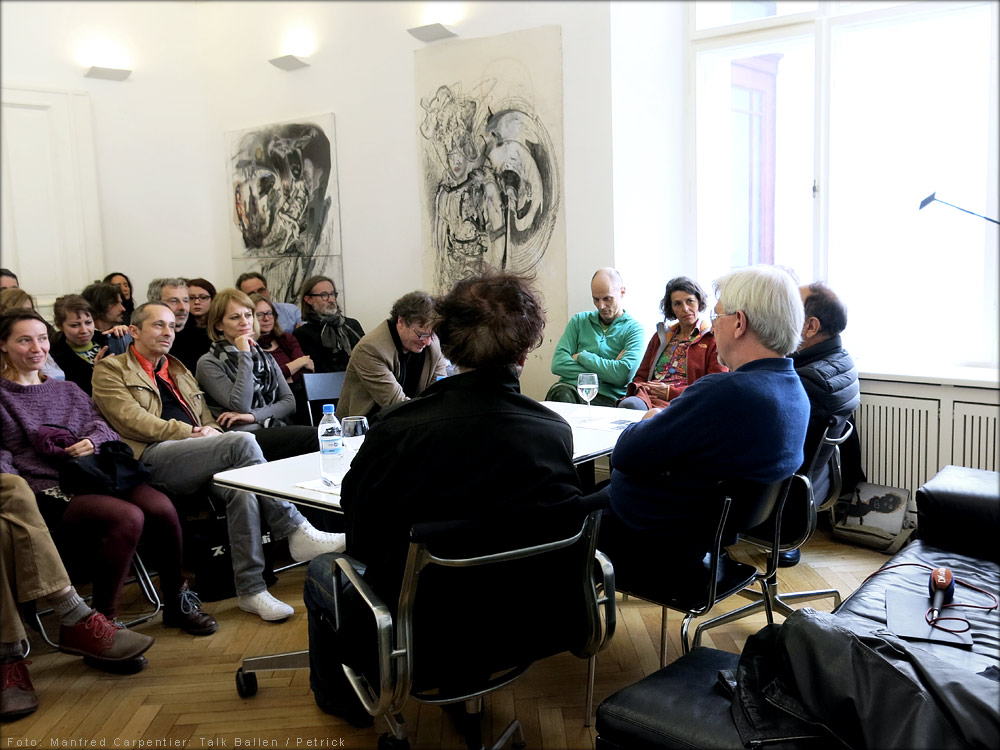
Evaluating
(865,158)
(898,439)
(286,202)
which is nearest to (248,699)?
(898,439)

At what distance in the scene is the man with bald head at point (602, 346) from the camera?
479 centimetres

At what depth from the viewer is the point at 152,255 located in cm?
661

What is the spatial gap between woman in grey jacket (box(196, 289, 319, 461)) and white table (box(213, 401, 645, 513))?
3.94 feet

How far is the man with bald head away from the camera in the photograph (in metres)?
4.79

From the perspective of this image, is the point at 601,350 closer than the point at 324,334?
Yes

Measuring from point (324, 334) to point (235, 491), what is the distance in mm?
2297

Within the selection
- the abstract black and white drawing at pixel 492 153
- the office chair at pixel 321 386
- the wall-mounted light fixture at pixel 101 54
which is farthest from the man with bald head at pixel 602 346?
the wall-mounted light fixture at pixel 101 54

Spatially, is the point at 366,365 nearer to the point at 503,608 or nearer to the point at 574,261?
the point at 574,261

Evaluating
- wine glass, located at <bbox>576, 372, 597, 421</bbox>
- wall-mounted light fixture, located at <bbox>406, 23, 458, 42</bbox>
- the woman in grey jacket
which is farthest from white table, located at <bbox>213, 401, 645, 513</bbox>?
wall-mounted light fixture, located at <bbox>406, 23, 458, 42</bbox>

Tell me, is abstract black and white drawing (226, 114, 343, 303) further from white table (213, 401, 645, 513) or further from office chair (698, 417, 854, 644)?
office chair (698, 417, 854, 644)

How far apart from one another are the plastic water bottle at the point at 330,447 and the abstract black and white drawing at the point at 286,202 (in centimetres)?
374

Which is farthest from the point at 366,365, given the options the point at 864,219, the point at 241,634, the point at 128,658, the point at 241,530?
the point at 864,219

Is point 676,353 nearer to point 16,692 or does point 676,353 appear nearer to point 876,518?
point 876,518

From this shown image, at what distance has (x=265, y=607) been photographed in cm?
330
